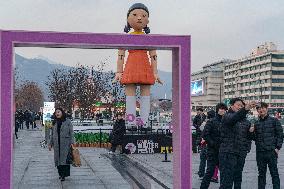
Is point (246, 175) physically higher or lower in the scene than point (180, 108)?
lower

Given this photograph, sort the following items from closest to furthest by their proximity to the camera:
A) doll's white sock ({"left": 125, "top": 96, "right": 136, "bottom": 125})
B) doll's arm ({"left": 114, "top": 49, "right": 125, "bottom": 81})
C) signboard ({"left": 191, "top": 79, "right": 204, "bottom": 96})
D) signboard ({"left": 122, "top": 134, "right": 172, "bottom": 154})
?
signboard ({"left": 122, "top": 134, "right": 172, "bottom": 154}) → doll's arm ({"left": 114, "top": 49, "right": 125, "bottom": 81}) → doll's white sock ({"left": 125, "top": 96, "right": 136, "bottom": 125}) → signboard ({"left": 191, "top": 79, "right": 204, "bottom": 96})

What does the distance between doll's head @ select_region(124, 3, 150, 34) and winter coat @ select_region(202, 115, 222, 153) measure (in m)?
13.5

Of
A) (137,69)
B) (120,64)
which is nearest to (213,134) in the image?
(120,64)

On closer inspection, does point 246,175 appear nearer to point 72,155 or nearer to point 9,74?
point 72,155

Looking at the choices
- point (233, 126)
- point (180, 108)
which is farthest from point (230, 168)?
point (180, 108)

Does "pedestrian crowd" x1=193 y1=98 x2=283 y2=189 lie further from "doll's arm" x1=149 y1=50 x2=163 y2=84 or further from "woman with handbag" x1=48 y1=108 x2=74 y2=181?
"doll's arm" x1=149 y1=50 x2=163 y2=84

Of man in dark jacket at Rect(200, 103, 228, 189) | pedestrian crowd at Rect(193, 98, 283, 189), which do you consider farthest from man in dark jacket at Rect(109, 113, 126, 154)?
man in dark jacket at Rect(200, 103, 228, 189)

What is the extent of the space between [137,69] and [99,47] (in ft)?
51.0

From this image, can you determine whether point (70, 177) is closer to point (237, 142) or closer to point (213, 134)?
point (213, 134)

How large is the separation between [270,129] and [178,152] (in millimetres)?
2000

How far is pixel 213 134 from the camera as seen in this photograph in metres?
9.54

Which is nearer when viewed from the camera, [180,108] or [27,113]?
[180,108]

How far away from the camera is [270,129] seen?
9250mm

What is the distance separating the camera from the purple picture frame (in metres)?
7.99
